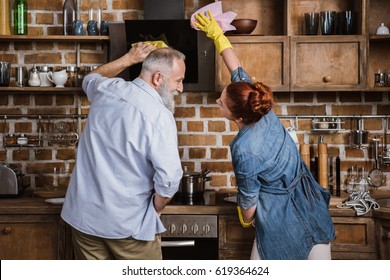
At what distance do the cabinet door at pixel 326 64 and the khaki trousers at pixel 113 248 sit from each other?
1271 mm

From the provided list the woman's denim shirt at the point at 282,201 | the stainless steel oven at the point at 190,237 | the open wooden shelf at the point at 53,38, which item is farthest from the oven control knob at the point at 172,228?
the open wooden shelf at the point at 53,38

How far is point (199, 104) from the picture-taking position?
3676mm

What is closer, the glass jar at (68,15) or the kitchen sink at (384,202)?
the kitchen sink at (384,202)

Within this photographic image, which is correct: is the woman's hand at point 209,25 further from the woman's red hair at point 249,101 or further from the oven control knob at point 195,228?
the oven control knob at point 195,228

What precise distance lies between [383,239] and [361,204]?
20 cm

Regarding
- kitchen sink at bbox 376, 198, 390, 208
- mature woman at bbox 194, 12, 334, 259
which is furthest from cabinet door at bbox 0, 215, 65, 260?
kitchen sink at bbox 376, 198, 390, 208

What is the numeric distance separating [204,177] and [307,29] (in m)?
1.01

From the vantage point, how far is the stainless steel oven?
3.06 m

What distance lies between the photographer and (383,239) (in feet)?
9.82

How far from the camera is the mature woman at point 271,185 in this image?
255 cm

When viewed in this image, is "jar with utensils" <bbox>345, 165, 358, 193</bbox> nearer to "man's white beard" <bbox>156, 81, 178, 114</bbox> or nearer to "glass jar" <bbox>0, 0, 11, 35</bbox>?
"man's white beard" <bbox>156, 81, 178, 114</bbox>

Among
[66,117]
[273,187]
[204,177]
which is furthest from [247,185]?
[66,117]

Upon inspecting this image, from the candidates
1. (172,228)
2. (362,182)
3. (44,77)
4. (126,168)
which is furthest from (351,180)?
(44,77)
